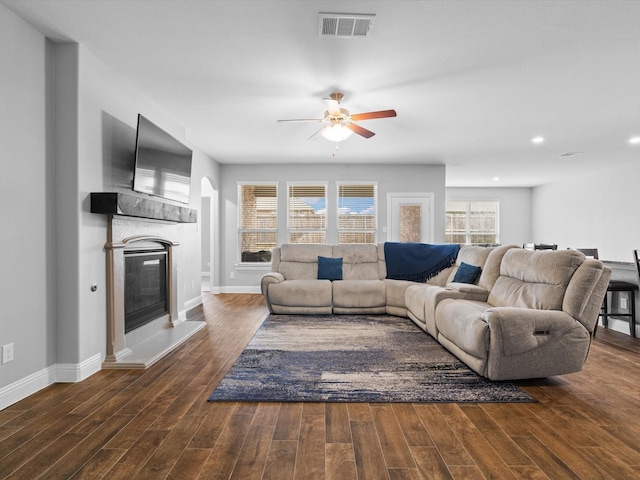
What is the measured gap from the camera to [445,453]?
195 centimetres

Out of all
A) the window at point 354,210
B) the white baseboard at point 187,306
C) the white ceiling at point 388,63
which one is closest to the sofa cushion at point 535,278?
the white ceiling at point 388,63

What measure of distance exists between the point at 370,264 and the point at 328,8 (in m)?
4.01

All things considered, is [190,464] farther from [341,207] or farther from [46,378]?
[341,207]

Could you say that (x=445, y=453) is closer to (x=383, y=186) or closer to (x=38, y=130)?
(x=38, y=130)

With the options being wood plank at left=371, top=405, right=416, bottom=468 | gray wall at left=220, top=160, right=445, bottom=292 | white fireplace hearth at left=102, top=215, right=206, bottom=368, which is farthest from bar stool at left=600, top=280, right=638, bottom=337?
white fireplace hearth at left=102, top=215, right=206, bottom=368

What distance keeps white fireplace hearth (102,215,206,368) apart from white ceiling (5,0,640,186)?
1.44 metres

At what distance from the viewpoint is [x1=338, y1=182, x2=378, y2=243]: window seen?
798cm

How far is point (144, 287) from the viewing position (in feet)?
13.7

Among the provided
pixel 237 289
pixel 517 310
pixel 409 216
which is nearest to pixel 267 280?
pixel 237 289

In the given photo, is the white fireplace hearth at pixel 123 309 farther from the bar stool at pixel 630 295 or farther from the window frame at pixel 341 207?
the bar stool at pixel 630 295

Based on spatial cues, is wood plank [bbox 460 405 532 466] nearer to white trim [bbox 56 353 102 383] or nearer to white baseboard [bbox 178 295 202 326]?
white trim [bbox 56 353 102 383]

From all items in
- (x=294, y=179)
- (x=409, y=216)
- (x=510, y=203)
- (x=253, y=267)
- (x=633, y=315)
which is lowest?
(x=633, y=315)

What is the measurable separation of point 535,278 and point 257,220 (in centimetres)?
569

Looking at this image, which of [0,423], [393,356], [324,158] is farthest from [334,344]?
[324,158]
